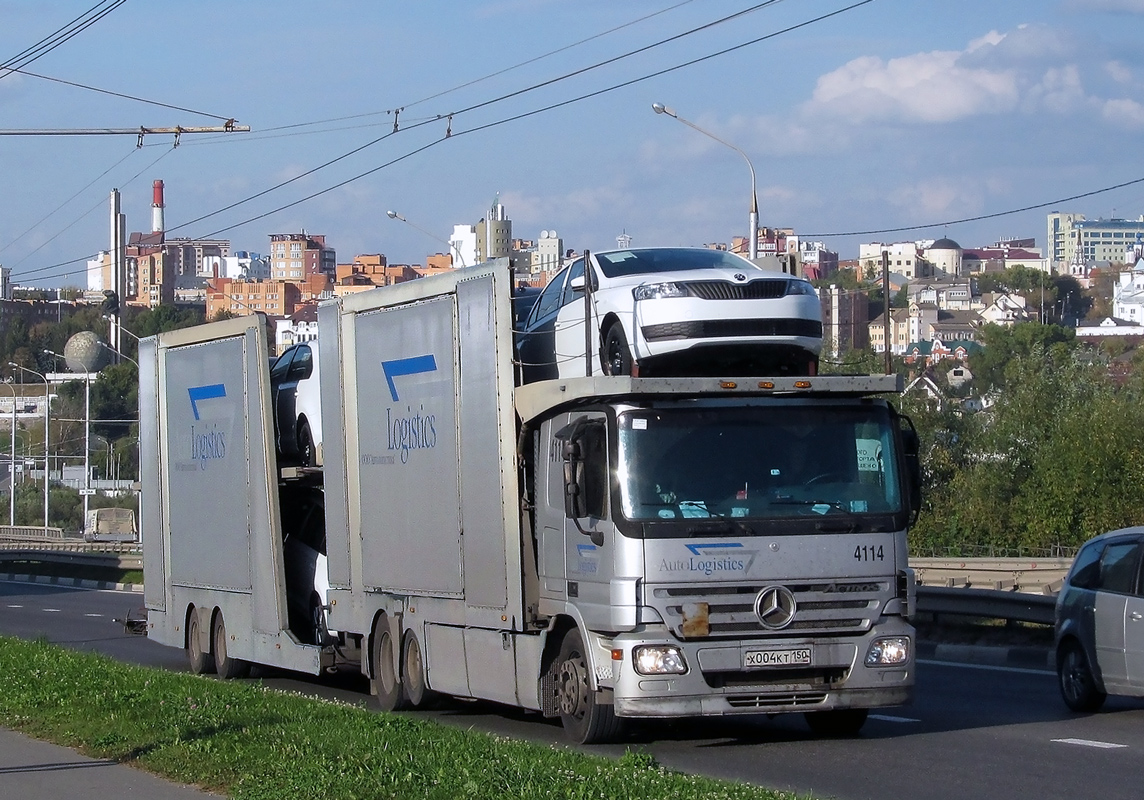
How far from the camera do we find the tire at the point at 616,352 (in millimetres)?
10930

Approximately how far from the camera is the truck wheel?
1562 centimetres

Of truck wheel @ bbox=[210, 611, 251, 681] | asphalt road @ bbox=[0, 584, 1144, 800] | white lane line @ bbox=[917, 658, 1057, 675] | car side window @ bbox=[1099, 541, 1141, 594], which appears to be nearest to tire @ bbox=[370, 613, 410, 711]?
asphalt road @ bbox=[0, 584, 1144, 800]

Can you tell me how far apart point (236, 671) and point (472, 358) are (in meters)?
6.01

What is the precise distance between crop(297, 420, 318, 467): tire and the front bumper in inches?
217

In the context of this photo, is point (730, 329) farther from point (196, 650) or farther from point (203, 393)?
point (196, 650)

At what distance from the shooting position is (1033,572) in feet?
131

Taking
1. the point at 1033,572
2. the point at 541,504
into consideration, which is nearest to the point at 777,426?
the point at 541,504

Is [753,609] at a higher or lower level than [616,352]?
lower

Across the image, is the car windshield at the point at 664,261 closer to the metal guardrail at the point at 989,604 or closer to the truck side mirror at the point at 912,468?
the truck side mirror at the point at 912,468

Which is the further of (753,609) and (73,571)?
(73,571)

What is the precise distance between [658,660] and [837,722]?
190 centimetres

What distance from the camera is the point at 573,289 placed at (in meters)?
11.7

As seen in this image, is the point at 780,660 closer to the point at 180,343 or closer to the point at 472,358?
the point at 472,358

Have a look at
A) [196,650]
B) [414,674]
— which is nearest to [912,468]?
[414,674]
